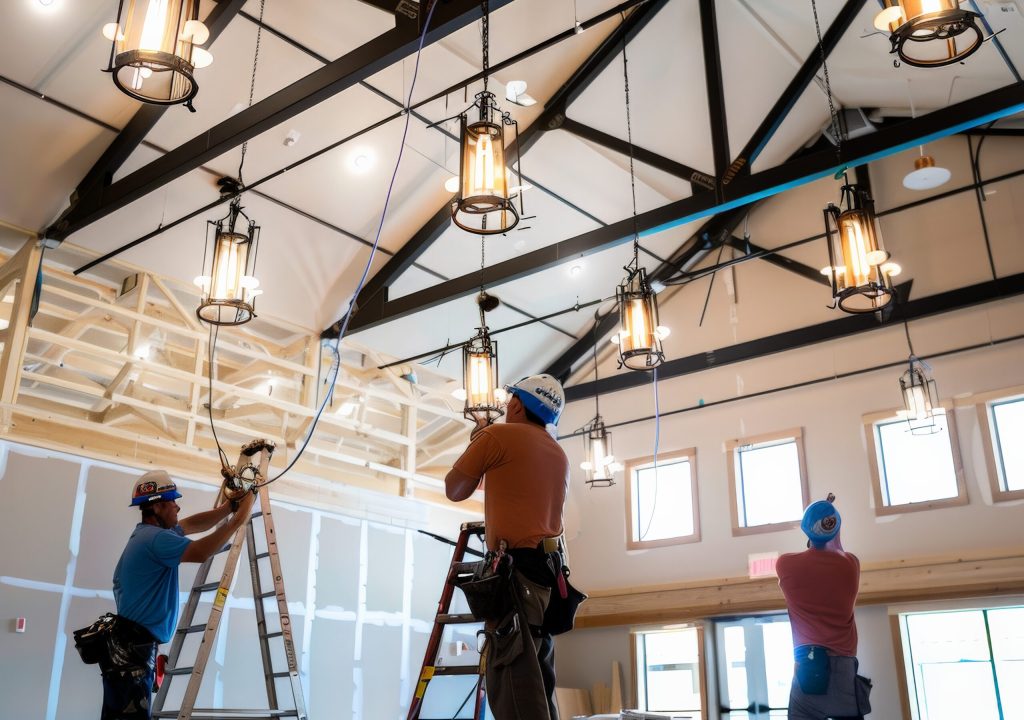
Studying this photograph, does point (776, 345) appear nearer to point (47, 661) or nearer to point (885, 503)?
point (885, 503)

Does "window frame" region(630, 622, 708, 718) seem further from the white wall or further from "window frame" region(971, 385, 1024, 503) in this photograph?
"window frame" region(971, 385, 1024, 503)

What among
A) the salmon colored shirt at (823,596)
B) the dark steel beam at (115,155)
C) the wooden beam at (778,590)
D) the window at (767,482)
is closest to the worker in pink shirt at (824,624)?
the salmon colored shirt at (823,596)

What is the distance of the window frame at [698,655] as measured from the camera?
870 cm

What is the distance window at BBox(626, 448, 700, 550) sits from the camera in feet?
31.3

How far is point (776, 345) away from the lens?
9180 millimetres

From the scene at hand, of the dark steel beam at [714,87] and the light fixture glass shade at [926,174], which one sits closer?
the dark steel beam at [714,87]

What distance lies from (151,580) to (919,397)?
607cm

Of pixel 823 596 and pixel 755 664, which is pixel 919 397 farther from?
pixel 823 596

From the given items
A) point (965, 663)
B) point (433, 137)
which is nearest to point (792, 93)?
point (433, 137)

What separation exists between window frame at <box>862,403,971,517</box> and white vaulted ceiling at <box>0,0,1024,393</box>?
122cm

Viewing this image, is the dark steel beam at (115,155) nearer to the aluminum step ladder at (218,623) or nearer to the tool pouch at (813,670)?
the aluminum step ladder at (218,623)

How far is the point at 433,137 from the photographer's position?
7898 mm

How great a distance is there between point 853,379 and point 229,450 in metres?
5.95

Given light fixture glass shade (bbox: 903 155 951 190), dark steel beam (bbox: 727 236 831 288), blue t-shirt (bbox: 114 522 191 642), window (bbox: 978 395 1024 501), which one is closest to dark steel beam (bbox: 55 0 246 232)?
blue t-shirt (bbox: 114 522 191 642)
